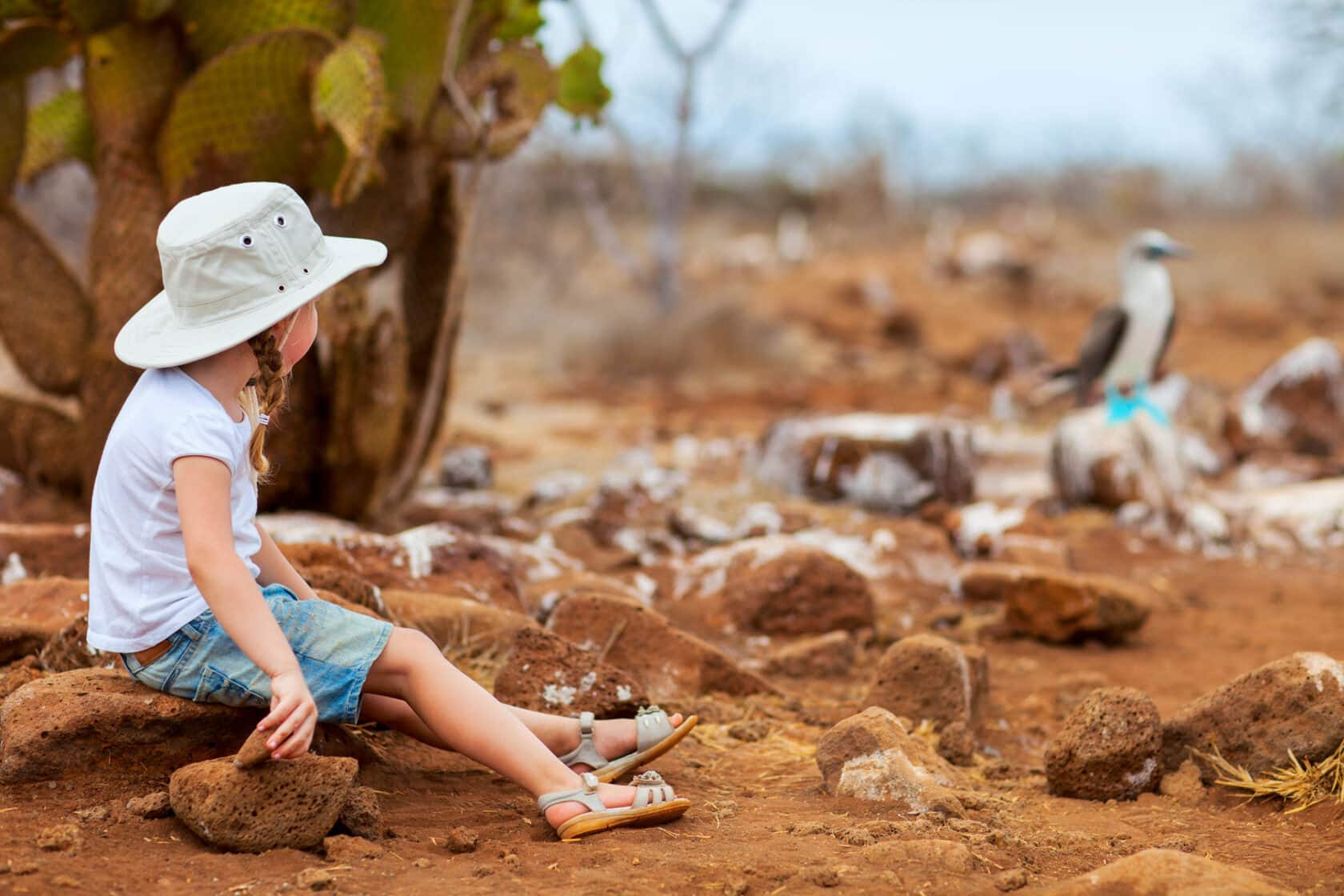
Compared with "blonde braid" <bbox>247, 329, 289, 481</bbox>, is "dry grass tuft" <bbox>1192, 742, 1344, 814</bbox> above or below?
below

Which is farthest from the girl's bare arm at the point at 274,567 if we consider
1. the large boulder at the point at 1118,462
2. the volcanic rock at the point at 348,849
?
the large boulder at the point at 1118,462

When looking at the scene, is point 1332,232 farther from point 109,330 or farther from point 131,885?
point 131,885

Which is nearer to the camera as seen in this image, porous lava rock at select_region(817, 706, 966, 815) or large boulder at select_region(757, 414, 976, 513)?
porous lava rock at select_region(817, 706, 966, 815)

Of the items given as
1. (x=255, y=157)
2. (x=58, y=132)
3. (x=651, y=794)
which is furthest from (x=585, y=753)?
(x=58, y=132)

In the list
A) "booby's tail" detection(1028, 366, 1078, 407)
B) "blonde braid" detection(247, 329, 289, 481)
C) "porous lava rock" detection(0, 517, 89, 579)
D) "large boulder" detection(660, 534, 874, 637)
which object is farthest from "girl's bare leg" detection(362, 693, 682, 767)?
"booby's tail" detection(1028, 366, 1078, 407)

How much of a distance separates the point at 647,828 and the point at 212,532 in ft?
3.47

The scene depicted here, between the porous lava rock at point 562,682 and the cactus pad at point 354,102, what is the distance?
1.79 meters

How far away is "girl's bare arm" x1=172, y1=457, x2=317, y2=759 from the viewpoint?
96.6 inches

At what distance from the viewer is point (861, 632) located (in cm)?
492

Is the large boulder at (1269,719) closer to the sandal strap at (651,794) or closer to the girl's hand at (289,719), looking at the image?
the sandal strap at (651,794)

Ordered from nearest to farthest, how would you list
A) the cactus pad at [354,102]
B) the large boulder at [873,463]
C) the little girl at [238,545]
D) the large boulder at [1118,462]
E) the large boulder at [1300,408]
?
the little girl at [238,545] → the cactus pad at [354,102] → the large boulder at [873,463] → the large boulder at [1118,462] → the large boulder at [1300,408]

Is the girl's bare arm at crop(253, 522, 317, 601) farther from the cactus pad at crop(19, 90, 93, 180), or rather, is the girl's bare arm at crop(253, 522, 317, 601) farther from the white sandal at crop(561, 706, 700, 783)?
the cactus pad at crop(19, 90, 93, 180)

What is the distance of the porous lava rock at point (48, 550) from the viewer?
418 centimetres

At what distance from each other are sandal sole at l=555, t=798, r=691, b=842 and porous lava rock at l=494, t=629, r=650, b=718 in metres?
0.49
